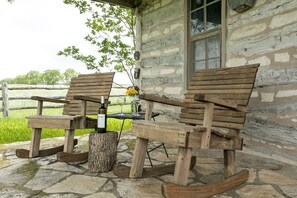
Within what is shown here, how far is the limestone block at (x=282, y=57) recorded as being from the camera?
226 cm


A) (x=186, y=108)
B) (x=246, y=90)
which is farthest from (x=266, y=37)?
(x=186, y=108)

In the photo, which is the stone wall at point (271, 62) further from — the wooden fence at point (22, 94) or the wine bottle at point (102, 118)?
the wooden fence at point (22, 94)

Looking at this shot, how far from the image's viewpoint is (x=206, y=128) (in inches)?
62.4

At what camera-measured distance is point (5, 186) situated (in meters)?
1.84

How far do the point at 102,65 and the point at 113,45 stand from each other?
60 cm

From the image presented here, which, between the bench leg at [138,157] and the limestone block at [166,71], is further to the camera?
the limestone block at [166,71]

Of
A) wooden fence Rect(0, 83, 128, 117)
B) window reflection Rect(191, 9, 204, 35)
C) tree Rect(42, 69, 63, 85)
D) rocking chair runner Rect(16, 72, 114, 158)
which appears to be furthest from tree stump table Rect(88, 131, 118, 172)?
tree Rect(42, 69, 63, 85)

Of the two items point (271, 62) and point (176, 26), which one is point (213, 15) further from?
point (271, 62)

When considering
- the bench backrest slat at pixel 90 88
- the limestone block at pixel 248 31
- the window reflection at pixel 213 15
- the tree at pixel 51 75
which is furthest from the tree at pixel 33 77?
the limestone block at pixel 248 31

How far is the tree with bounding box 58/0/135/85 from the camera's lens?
6.51 meters

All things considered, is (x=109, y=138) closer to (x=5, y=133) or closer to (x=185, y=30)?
(x=185, y=30)

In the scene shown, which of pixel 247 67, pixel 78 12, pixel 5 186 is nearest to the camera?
pixel 5 186

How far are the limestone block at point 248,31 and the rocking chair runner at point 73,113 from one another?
4.75ft

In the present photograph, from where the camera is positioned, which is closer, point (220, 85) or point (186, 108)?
point (220, 85)
